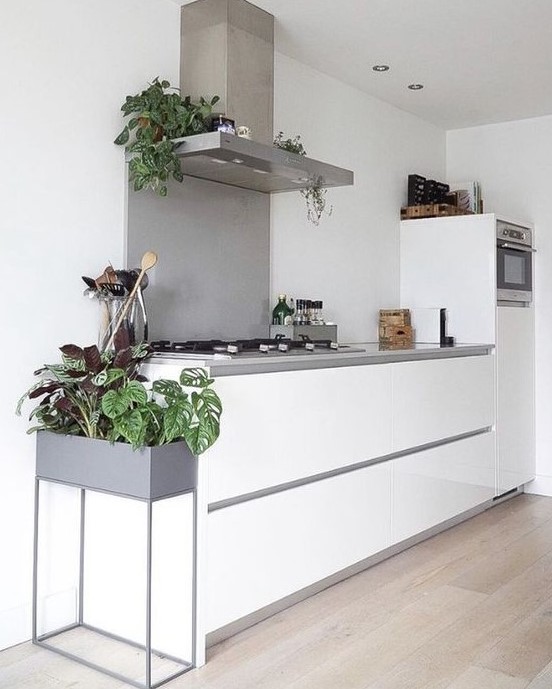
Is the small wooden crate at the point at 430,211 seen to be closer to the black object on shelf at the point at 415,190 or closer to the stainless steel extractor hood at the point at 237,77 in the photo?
the black object on shelf at the point at 415,190

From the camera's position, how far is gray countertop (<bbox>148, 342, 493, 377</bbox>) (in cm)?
254

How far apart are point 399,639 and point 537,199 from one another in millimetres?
3267

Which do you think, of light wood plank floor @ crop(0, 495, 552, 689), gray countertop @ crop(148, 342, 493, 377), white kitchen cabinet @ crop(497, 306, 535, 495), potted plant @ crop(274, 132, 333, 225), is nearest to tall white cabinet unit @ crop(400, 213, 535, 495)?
white kitchen cabinet @ crop(497, 306, 535, 495)

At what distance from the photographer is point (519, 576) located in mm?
3322

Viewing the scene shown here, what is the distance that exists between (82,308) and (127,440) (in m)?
0.64

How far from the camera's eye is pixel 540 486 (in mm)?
4930

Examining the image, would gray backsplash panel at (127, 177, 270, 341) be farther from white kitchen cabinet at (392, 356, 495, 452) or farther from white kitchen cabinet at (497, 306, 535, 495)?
white kitchen cabinet at (497, 306, 535, 495)

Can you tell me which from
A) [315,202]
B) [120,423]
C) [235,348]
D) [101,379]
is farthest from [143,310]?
[315,202]

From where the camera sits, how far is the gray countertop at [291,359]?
8.34ft

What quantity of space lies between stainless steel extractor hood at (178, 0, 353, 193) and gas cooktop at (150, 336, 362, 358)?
71cm

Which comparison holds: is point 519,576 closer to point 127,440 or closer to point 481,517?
point 481,517

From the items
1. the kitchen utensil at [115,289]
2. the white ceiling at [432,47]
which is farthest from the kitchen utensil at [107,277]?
the white ceiling at [432,47]

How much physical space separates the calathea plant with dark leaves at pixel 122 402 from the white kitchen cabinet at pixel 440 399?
134 cm

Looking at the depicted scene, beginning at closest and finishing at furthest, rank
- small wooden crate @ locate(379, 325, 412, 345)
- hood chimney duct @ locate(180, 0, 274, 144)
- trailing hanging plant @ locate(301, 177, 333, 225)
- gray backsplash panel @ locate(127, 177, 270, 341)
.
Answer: gray backsplash panel @ locate(127, 177, 270, 341), hood chimney duct @ locate(180, 0, 274, 144), trailing hanging plant @ locate(301, 177, 333, 225), small wooden crate @ locate(379, 325, 412, 345)
